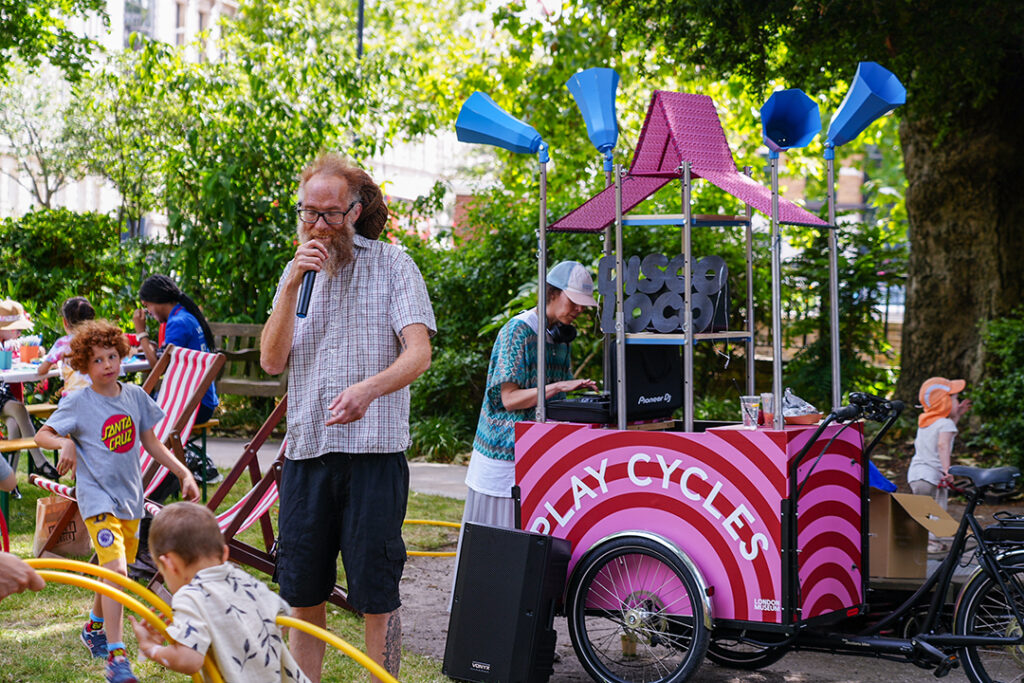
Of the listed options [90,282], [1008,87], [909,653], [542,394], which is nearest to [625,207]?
[542,394]

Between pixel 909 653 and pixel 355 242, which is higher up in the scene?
pixel 355 242

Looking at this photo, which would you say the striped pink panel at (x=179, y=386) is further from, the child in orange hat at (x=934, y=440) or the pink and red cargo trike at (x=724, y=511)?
the child in orange hat at (x=934, y=440)

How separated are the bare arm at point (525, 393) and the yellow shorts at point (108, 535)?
5.38ft

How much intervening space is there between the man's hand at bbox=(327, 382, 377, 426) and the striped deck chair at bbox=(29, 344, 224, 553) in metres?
3.14

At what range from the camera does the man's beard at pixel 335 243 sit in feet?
11.5

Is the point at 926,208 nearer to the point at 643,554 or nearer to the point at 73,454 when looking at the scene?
the point at 643,554

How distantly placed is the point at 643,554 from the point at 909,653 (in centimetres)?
105

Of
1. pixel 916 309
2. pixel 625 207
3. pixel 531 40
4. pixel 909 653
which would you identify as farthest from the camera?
pixel 531 40

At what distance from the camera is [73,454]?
4492 mm

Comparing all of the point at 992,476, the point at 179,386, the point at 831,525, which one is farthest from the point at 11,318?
the point at 992,476

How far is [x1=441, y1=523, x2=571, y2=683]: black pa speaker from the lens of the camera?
4.35 meters

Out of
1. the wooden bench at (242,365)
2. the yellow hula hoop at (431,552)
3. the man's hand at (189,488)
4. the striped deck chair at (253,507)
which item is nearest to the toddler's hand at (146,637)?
the man's hand at (189,488)

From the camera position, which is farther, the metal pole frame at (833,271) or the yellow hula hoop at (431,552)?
the yellow hula hoop at (431,552)

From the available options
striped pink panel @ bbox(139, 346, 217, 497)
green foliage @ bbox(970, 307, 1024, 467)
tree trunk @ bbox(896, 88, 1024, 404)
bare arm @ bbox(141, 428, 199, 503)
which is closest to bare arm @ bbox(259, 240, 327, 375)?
bare arm @ bbox(141, 428, 199, 503)
